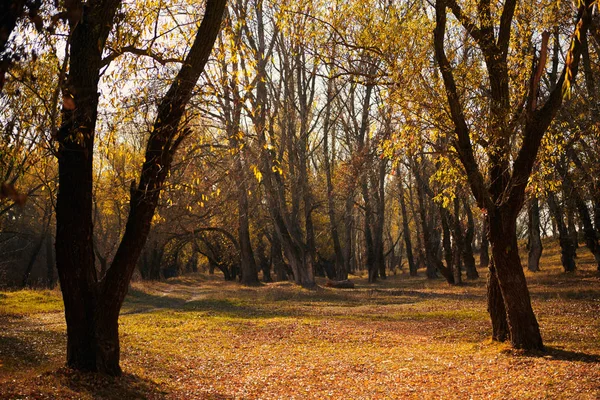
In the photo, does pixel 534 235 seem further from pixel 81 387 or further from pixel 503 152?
pixel 81 387

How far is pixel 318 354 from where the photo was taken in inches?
524

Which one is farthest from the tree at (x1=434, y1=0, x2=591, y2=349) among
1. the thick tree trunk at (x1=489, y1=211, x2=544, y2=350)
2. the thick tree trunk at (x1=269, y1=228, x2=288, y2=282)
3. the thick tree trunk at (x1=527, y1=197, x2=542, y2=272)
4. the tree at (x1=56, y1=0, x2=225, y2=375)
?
the thick tree trunk at (x1=269, y1=228, x2=288, y2=282)

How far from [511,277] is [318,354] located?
4476mm

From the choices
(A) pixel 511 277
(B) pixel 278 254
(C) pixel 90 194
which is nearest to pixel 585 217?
(A) pixel 511 277

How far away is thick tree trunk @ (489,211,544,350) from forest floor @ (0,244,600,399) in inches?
15.6

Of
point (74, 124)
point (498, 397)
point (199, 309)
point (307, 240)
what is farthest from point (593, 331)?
point (307, 240)

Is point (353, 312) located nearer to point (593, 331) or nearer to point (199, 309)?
point (199, 309)

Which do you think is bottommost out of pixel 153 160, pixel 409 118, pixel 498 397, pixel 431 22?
pixel 498 397

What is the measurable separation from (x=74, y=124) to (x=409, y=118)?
6.78 m

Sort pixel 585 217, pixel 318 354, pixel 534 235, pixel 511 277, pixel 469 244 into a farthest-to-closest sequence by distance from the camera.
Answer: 1. pixel 469 244
2. pixel 534 235
3. pixel 585 217
4. pixel 318 354
5. pixel 511 277

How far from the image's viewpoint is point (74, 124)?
320 inches

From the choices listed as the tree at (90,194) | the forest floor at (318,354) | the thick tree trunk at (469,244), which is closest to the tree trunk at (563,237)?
the thick tree trunk at (469,244)

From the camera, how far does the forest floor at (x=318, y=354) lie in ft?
29.5

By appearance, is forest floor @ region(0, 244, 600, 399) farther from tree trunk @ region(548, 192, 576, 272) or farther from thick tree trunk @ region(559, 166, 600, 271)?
tree trunk @ region(548, 192, 576, 272)
